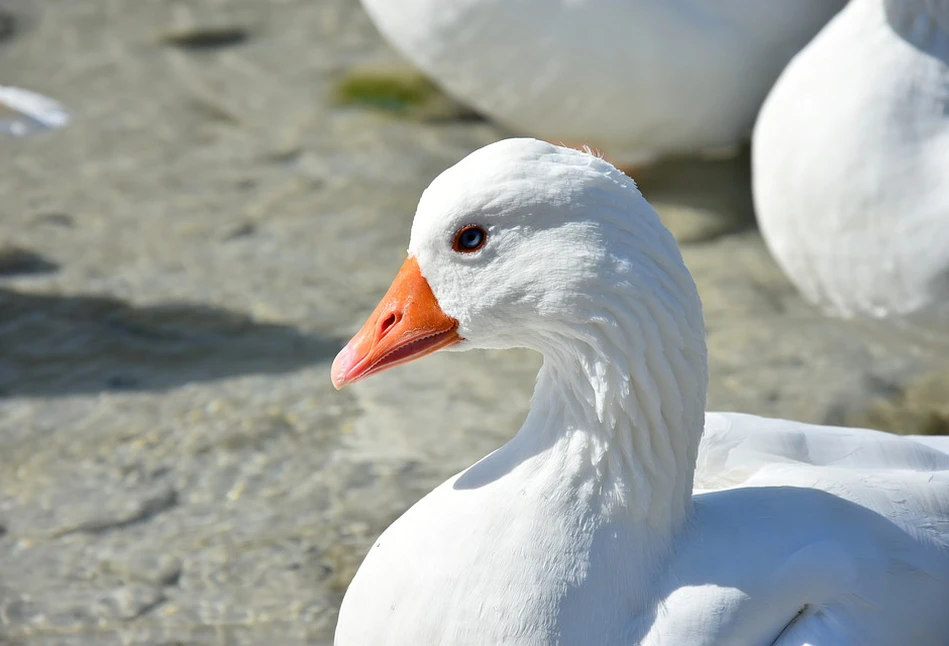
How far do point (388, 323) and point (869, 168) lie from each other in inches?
92.1

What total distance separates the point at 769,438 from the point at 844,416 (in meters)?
1.63

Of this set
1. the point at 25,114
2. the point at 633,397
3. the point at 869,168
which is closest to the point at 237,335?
the point at 25,114

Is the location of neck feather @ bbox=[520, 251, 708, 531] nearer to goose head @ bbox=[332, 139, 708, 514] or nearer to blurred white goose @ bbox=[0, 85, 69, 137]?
goose head @ bbox=[332, 139, 708, 514]

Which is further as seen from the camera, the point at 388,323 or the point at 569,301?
the point at 388,323

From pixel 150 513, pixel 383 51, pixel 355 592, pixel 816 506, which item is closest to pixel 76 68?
pixel 383 51

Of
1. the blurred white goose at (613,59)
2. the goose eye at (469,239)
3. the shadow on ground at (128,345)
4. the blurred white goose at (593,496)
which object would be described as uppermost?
the goose eye at (469,239)

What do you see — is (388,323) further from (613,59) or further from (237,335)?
(613,59)

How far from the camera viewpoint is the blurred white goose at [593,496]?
2539mm

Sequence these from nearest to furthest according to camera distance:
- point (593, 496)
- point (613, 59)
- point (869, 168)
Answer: point (593, 496), point (869, 168), point (613, 59)

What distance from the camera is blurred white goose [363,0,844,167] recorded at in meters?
5.57

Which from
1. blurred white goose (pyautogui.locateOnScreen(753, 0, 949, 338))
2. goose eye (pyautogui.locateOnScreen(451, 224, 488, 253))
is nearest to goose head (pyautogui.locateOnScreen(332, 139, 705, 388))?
goose eye (pyautogui.locateOnScreen(451, 224, 488, 253))

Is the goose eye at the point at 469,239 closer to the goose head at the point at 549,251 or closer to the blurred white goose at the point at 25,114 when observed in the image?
the goose head at the point at 549,251

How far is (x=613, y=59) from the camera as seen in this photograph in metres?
5.64

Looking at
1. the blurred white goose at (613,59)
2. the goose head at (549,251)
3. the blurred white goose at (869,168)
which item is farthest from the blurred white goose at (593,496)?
the blurred white goose at (613,59)
